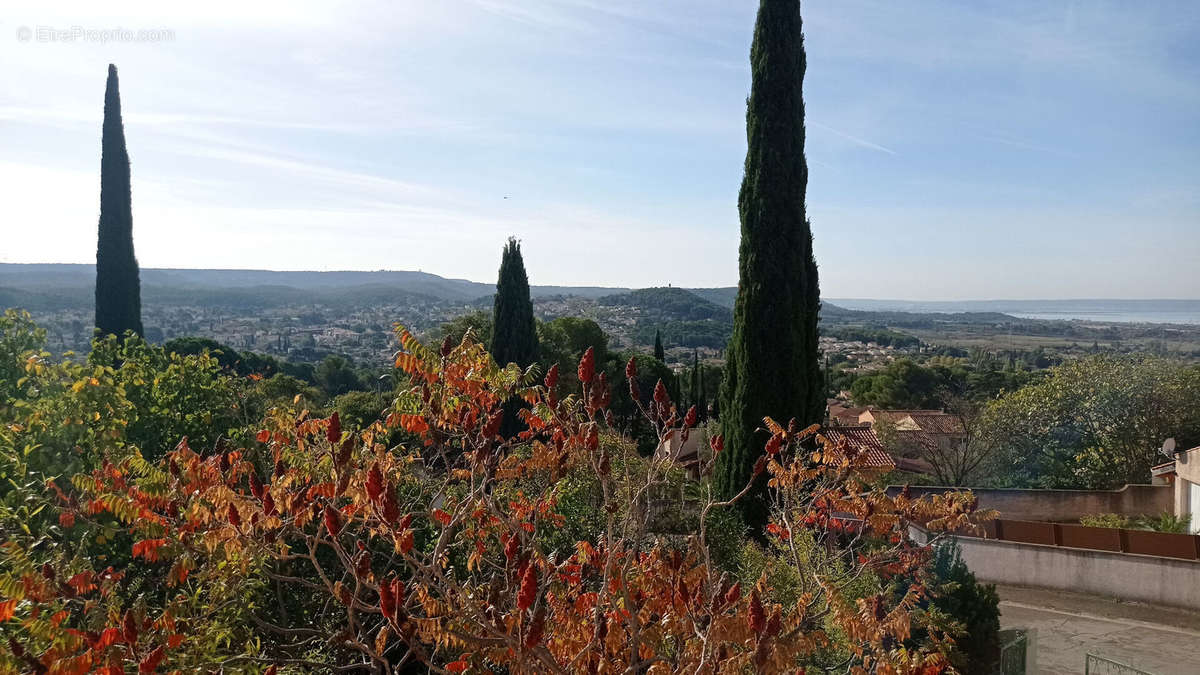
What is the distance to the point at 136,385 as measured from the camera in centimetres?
938

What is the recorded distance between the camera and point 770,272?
55.1ft

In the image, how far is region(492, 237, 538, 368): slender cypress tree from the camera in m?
28.3

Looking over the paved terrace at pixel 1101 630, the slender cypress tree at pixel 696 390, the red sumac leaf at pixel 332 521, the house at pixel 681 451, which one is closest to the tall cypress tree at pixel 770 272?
the house at pixel 681 451

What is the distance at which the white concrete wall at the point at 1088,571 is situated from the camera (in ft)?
49.2

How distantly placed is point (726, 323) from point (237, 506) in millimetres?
120055

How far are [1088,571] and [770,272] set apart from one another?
29.3 ft

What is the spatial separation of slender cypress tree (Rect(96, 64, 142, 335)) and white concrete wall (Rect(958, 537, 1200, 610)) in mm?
27047

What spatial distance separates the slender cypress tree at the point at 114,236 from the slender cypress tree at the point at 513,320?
12550 mm

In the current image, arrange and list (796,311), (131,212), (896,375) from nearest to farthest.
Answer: (796,311), (131,212), (896,375)

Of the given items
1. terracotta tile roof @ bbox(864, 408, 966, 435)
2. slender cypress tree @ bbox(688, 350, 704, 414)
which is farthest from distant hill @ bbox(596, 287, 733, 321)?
terracotta tile roof @ bbox(864, 408, 966, 435)

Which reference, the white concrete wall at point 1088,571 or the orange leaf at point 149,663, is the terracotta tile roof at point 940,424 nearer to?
the white concrete wall at point 1088,571

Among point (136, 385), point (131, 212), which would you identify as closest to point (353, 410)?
point (131, 212)

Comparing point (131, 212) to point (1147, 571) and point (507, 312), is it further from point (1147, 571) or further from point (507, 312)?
point (1147, 571)

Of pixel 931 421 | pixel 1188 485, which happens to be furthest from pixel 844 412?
pixel 1188 485
